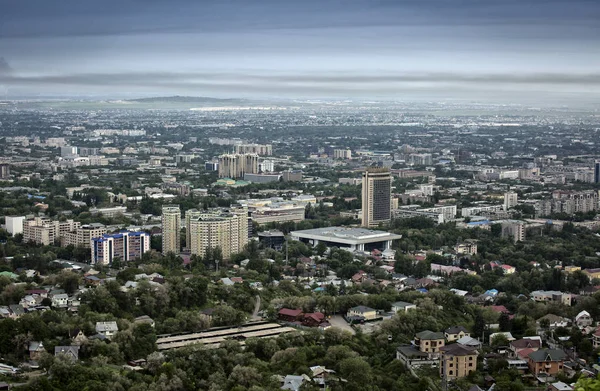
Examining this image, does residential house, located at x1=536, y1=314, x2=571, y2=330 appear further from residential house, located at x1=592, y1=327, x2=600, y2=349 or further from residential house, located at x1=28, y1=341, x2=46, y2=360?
residential house, located at x1=28, y1=341, x2=46, y2=360

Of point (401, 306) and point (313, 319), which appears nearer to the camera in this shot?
point (313, 319)

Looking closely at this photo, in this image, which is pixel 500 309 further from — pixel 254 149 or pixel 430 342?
pixel 254 149

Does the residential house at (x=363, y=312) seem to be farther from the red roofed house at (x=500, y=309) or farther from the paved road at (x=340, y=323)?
the red roofed house at (x=500, y=309)

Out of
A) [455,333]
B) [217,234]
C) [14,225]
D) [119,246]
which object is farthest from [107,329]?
[14,225]

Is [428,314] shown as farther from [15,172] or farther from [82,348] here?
[15,172]

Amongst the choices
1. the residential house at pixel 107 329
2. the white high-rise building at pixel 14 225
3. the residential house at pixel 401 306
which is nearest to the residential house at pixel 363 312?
the residential house at pixel 401 306

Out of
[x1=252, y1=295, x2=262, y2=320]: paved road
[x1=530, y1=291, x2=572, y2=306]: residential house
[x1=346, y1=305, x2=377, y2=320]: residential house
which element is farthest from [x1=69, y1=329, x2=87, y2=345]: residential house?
[x1=530, y1=291, x2=572, y2=306]: residential house

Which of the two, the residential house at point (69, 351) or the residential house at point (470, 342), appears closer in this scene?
the residential house at point (69, 351)
